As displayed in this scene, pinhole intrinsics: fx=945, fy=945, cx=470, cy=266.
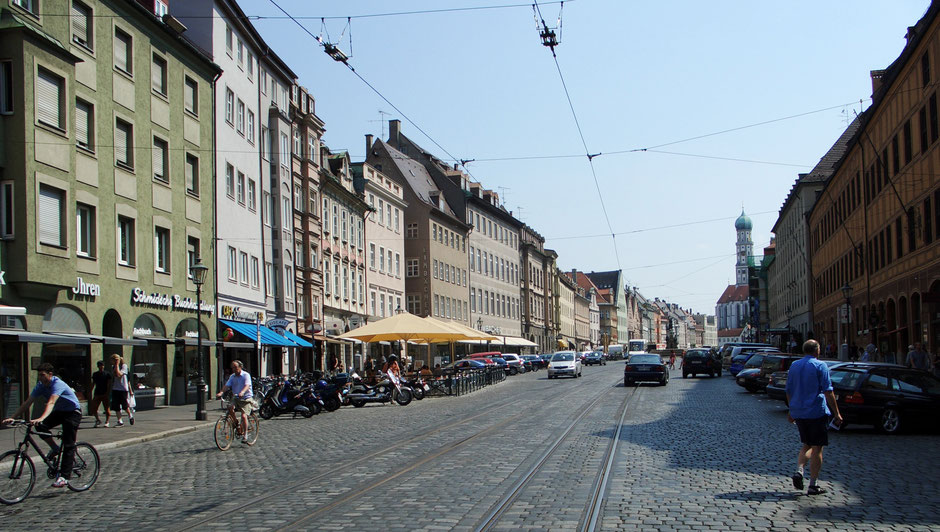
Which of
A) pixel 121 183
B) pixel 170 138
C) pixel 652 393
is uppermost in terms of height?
pixel 170 138

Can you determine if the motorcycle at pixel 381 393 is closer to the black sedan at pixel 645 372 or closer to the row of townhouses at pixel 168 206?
the row of townhouses at pixel 168 206

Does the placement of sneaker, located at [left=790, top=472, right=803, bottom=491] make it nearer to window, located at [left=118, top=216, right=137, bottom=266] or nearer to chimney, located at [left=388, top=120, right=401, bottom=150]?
window, located at [left=118, top=216, right=137, bottom=266]

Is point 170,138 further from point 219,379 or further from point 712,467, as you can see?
point 712,467

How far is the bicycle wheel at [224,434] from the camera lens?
1762cm

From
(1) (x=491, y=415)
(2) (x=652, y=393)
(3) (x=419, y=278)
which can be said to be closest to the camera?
(1) (x=491, y=415)

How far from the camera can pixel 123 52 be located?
99.0 ft

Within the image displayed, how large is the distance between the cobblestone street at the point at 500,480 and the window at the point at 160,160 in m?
12.7

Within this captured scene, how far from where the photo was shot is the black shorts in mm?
10969

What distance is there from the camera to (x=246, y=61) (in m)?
42.2

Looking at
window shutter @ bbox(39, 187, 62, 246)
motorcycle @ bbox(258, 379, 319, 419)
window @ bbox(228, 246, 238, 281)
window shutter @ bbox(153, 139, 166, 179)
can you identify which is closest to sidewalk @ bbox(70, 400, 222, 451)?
motorcycle @ bbox(258, 379, 319, 419)

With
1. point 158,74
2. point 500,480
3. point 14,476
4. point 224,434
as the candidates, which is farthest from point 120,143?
point 500,480

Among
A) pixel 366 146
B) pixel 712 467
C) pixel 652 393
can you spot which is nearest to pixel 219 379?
pixel 652 393

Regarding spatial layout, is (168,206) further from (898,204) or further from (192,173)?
(898,204)

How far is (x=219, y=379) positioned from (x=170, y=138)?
9.44 meters
